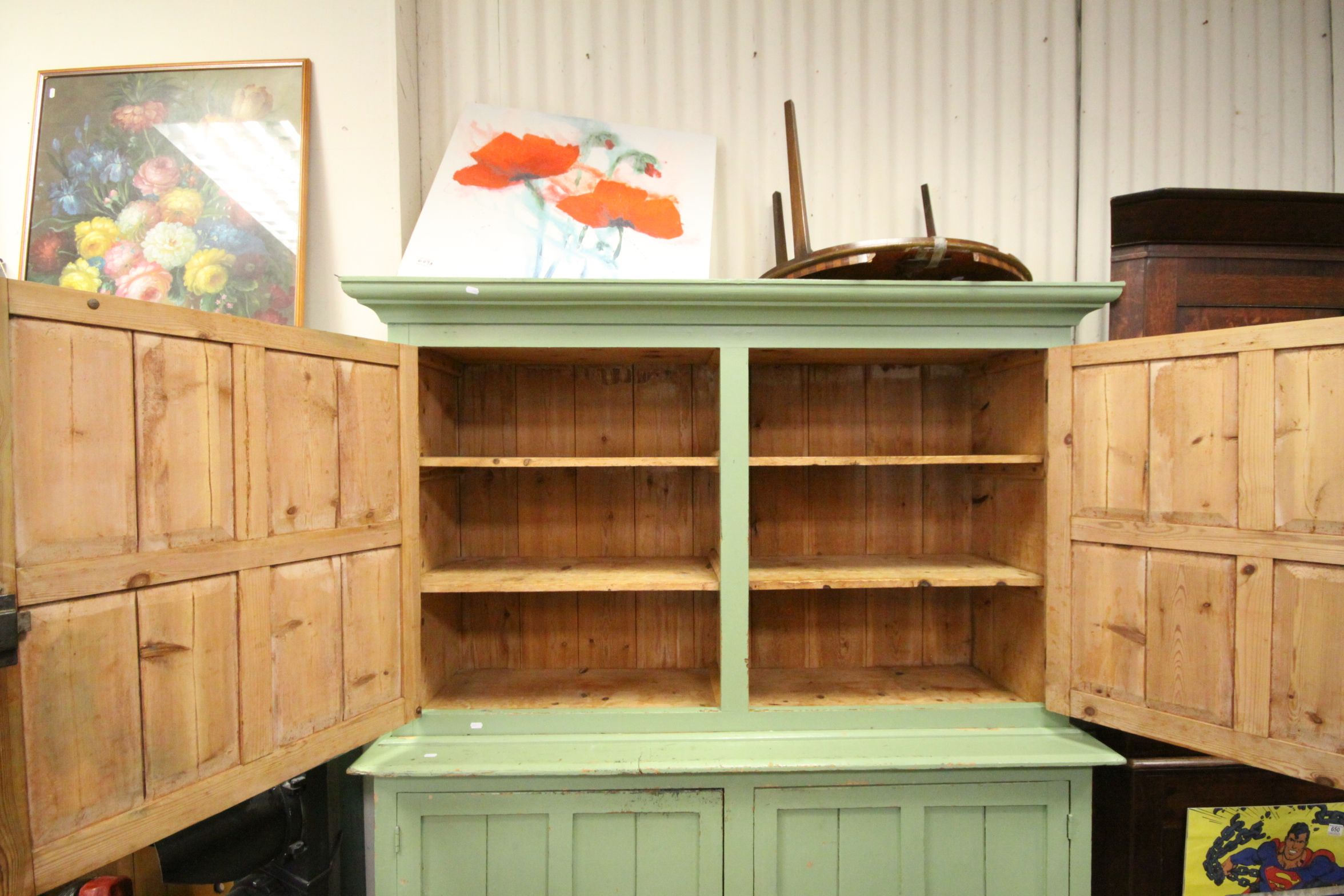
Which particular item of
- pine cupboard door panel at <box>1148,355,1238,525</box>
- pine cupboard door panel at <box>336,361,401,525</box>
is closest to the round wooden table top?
pine cupboard door panel at <box>1148,355,1238,525</box>

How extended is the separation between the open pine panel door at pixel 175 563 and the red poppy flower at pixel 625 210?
0.71m

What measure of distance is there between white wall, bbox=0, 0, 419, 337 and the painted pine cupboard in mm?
519

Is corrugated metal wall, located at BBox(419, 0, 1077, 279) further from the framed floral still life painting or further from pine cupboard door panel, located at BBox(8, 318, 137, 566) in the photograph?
pine cupboard door panel, located at BBox(8, 318, 137, 566)

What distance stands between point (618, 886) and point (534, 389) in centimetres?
137

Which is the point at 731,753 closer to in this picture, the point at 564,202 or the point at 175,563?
the point at 175,563

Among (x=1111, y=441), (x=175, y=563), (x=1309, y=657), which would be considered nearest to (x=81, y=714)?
(x=175, y=563)

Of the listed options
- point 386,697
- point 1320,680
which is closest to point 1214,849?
point 1320,680

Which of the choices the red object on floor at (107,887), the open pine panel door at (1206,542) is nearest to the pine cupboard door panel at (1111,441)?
the open pine panel door at (1206,542)

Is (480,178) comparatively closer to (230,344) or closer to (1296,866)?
(230,344)

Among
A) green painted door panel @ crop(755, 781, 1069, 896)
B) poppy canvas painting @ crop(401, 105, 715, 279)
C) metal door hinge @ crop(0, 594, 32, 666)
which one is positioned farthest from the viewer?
poppy canvas painting @ crop(401, 105, 715, 279)

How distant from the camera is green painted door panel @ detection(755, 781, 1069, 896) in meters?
1.25

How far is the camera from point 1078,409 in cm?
124

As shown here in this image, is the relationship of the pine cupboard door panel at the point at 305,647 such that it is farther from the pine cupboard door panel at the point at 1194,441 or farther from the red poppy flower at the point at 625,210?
the pine cupboard door panel at the point at 1194,441

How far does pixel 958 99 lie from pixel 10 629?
2.56m
